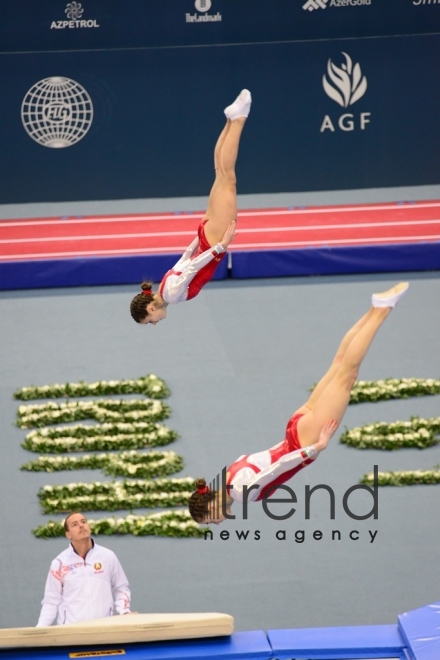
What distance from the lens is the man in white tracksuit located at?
289 inches

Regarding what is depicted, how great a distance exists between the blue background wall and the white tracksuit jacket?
27.6 feet

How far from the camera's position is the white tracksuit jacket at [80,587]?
7.34 m

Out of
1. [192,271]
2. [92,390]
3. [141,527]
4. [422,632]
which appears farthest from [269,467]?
[92,390]

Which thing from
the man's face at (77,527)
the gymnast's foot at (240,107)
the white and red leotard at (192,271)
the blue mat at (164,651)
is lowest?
the blue mat at (164,651)

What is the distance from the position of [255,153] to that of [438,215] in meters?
2.46

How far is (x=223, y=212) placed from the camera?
6.92m

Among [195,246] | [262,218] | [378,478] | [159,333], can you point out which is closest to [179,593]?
[378,478]

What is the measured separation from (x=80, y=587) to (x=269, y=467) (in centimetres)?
165

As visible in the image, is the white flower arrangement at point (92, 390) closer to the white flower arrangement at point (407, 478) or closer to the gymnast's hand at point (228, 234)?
the white flower arrangement at point (407, 478)

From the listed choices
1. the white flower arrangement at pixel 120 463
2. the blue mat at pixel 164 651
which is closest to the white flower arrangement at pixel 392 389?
the white flower arrangement at pixel 120 463

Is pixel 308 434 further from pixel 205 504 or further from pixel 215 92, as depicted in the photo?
pixel 215 92

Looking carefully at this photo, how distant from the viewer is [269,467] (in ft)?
21.3

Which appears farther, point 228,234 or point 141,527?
point 141,527

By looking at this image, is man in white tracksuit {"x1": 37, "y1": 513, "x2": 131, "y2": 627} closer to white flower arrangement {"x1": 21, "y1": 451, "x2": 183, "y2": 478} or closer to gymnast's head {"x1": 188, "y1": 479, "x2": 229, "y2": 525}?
gymnast's head {"x1": 188, "y1": 479, "x2": 229, "y2": 525}
